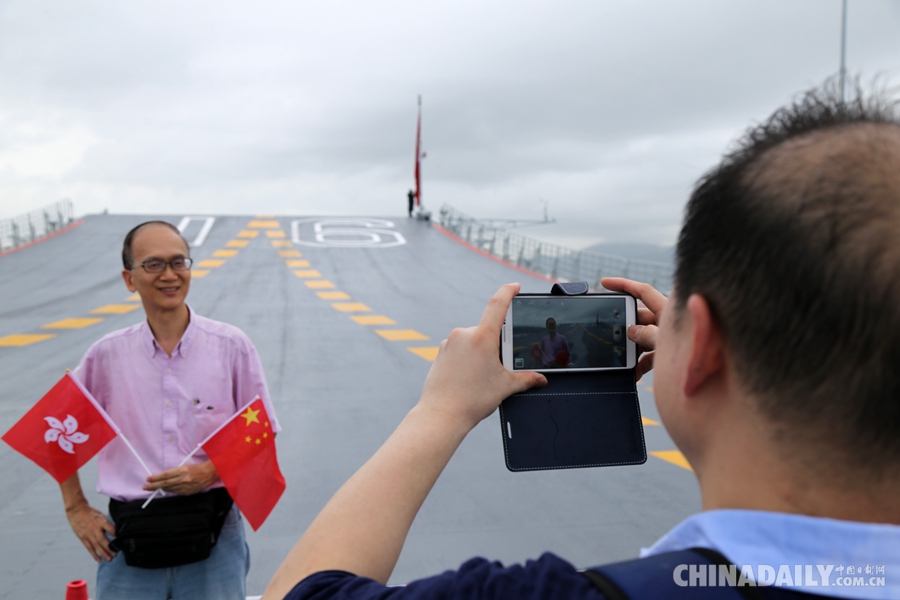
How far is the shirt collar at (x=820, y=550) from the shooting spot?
1.80ft

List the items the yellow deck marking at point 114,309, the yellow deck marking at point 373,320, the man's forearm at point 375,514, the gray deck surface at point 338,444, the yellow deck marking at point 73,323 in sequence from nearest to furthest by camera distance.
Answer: the man's forearm at point 375,514
the gray deck surface at point 338,444
the yellow deck marking at point 73,323
the yellow deck marking at point 373,320
the yellow deck marking at point 114,309

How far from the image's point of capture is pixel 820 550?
56 centimetres

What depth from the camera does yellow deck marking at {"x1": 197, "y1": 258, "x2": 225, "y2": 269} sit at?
15.8 meters

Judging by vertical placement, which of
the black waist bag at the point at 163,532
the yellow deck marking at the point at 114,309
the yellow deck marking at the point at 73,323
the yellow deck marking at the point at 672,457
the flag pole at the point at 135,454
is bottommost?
the yellow deck marking at the point at 114,309

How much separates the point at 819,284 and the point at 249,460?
2.20 meters

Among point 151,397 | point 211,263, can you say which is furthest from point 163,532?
point 211,263

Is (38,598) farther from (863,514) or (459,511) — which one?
(863,514)

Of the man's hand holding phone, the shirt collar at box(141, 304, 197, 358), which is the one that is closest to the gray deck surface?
the shirt collar at box(141, 304, 197, 358)

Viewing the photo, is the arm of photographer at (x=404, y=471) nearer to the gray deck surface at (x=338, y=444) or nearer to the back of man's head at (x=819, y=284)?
the back of man's head at (x=819, y=284)

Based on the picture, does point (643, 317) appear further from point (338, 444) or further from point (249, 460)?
point (338, 444)

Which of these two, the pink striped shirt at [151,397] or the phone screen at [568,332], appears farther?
the pink striped shirt at [151,397]

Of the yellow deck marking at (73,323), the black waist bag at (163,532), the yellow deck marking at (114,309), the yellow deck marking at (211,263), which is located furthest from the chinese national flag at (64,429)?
the yellow deck marking at (211,263)

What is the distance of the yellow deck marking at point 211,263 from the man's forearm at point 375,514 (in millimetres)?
15971

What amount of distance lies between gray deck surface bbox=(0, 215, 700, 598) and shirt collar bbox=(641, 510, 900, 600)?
10.2ft
